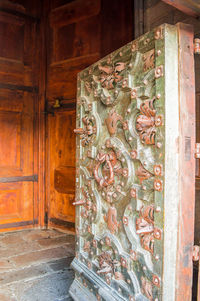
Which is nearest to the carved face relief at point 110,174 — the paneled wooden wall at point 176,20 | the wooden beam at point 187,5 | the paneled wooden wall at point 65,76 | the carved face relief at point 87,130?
the carved face relief at point 87,130

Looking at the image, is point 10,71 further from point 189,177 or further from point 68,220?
point 189,177

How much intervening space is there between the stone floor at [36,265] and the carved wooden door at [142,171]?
1.50ft

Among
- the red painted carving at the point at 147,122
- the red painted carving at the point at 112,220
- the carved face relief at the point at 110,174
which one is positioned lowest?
the red painted carving at the point at 112,220

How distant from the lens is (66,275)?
247cm

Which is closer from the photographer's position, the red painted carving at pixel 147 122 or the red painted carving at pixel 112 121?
the red painted carving at pixel 147 122

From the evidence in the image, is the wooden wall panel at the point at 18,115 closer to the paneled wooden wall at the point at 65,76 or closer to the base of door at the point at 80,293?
the paneled wooden wall at the point at 65,76

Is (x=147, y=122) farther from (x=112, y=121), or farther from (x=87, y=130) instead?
(x=87, y=130)

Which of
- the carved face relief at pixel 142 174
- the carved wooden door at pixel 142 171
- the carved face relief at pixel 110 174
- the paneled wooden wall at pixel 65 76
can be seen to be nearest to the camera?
the carved wooden door at pixel 142 171

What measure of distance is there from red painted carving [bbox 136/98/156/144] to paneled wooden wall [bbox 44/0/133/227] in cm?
197

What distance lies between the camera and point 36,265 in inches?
104

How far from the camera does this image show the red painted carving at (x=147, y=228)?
1.32 m

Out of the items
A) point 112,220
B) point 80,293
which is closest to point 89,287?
point 80,293

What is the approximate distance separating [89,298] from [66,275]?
692mm

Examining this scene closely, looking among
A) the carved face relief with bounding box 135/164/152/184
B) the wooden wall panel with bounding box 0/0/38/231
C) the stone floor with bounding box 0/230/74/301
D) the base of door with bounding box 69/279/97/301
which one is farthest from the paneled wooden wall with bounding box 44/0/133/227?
the carved face relief with bounding box 135/164/152/184
